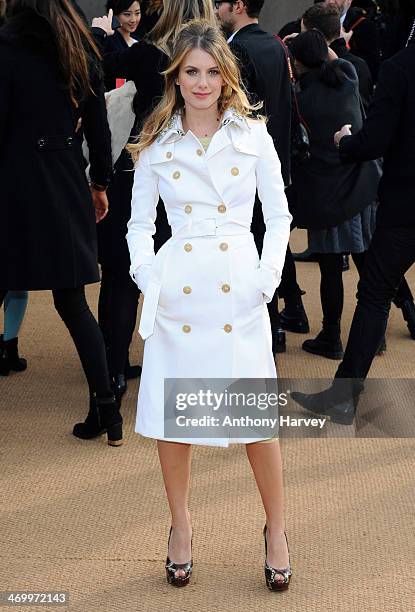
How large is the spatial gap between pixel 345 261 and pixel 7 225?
3.64m

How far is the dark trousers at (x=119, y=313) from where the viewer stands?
4621 millimetres

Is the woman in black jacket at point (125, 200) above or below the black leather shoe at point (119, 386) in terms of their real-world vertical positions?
above

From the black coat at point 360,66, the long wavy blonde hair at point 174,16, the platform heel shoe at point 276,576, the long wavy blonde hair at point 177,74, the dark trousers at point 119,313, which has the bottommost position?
the dark trousers at point 119,313

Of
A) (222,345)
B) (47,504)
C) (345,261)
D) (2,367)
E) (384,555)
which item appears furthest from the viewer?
(345,261)

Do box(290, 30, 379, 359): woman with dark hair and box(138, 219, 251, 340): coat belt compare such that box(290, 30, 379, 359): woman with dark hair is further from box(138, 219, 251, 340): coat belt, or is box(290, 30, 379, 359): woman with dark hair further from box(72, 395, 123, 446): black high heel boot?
box(138, 219, 251, 340): coat belt

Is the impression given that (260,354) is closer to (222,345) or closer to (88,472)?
(222,345)

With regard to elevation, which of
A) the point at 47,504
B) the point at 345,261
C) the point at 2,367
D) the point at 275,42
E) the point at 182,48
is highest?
the point at 182,48

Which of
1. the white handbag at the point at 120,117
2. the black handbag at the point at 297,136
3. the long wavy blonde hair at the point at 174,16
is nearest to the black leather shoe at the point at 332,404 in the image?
the black handbag at the point at 297,136

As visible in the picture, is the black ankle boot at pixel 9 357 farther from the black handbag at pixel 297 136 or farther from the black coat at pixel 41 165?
the black handbag at pixel 297 136

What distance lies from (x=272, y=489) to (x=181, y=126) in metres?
1.13

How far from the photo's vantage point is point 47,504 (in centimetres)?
375

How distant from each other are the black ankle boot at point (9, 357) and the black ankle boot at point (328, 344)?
5.08 ft

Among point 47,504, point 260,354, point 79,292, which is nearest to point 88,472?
point 47,504

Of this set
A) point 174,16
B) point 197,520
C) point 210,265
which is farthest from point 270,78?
point 197,520
